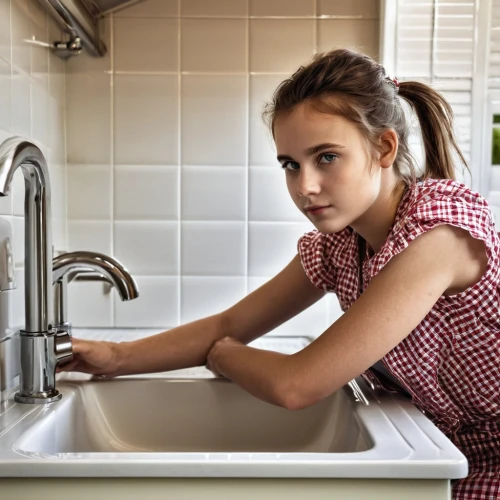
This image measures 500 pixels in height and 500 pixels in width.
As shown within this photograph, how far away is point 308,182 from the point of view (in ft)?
2.94

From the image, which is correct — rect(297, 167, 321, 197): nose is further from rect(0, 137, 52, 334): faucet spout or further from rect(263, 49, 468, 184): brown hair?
rect(0, 137, 52, 334): faucet spout

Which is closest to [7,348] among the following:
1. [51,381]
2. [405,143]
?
[51,381]

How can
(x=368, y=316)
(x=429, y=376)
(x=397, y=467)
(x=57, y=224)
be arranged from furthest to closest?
(x=57, y=224)
(x=429, y=376)
(x=368, y=316)
(x=397, y=467)

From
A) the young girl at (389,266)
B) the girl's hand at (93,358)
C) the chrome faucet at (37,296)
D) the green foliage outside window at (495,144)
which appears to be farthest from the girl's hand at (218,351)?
the green foliage outside window at (495,144)

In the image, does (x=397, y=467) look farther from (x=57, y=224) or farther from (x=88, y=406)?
(x=57, y=224)

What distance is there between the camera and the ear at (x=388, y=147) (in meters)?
0.96

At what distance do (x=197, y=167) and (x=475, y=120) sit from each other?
0.68 m

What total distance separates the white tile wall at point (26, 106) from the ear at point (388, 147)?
59cm

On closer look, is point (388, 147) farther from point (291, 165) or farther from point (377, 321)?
point (377, 321)

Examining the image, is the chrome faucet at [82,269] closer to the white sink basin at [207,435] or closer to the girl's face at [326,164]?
the white sink basin at [207,435]

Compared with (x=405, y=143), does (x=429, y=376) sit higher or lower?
lower

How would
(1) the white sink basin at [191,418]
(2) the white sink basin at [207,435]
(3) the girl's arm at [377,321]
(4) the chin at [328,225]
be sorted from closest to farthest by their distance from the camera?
(2) the white sink basin at [207,435] < (3) the girl's arm at [377,321] < (4) the chin at [328,225] < (1) the white sink basin at [191,418]

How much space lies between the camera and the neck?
1.00 metres

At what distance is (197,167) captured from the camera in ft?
5.24
